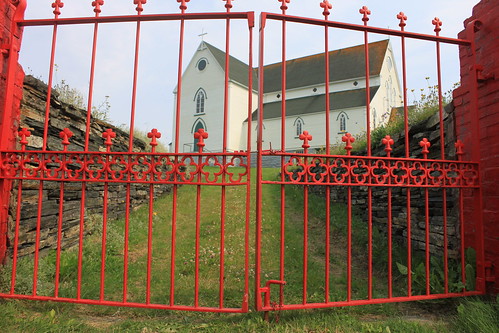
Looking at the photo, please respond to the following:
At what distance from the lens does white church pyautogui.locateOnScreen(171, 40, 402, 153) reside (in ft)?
67.9

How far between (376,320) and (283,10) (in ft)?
9.59

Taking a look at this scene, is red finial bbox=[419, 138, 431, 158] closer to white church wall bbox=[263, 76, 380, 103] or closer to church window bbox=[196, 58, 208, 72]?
white church wall bbox=[263, 76, 380, 103]

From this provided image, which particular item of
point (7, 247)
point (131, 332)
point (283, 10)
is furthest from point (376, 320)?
point (7, 247)

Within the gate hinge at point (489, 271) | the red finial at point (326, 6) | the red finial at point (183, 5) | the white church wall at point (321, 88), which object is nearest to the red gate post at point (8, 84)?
the red finial at point (183, 5)

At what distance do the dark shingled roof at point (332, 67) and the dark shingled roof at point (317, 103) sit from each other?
65.2 inches

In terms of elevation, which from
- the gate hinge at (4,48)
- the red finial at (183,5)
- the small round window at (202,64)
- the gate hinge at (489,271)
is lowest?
the gate hinge at (489,271)

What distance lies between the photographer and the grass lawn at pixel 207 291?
2512 mm

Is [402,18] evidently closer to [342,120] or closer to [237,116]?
[342,120]

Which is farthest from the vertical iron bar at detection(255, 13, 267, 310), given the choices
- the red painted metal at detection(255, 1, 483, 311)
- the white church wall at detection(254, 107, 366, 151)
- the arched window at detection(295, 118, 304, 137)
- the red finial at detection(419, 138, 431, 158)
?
the arched window at detection(295, 118, 304, 137)

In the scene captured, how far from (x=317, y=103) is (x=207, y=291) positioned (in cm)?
2009

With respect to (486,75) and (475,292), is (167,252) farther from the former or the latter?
(486,75)

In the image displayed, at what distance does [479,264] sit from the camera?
296 cm

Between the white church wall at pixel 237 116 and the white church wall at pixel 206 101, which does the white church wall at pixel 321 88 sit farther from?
the white church wall at pixel 206 101

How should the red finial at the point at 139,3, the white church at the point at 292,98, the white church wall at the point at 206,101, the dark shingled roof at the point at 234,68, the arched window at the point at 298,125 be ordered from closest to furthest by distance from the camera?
the red finial at the point at 139,3, the white church at the point at 292,98, the arched window at the point at 298,125, the white church wall at the point at 206,101, the dark shingled roof at the point at 234,68
